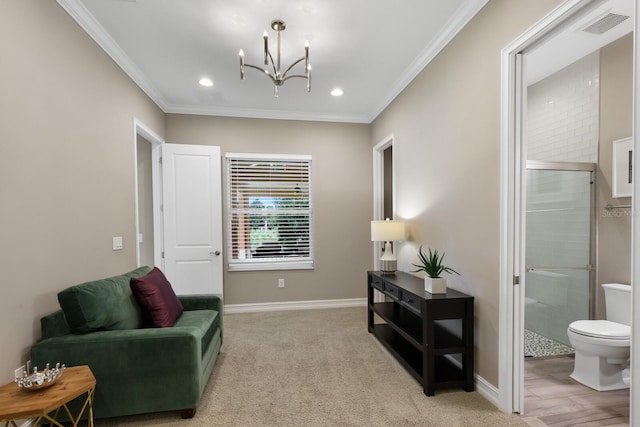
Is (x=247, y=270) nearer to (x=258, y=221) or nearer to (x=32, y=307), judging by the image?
(x=258, y=221)

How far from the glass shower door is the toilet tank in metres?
0.28

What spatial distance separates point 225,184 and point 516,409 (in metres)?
3.94

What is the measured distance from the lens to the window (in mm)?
4402

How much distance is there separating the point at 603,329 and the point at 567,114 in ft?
6.82

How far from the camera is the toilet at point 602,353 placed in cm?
221

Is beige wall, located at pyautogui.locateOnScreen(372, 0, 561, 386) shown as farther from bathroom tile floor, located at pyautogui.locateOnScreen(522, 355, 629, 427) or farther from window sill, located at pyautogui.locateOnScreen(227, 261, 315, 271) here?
window sill, located at pyautogui.locateOnScreen(227, 261, 315, 271)

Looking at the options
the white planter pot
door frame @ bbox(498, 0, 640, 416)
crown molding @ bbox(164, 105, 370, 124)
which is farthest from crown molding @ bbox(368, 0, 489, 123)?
the white planter pot

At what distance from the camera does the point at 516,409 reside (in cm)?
200

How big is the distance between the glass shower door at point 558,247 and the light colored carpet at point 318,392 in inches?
64.2

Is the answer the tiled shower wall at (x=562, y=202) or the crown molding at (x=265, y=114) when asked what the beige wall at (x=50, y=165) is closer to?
the crown molding at (x=265, y=114)

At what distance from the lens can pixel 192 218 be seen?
3969mm

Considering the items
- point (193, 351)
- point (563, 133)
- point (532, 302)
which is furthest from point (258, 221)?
point (563, 133)

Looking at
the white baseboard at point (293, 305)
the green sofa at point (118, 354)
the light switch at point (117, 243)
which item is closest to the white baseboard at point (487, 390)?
the green sofa at point (118, 354)

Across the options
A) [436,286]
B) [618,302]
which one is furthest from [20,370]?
[618,302]
